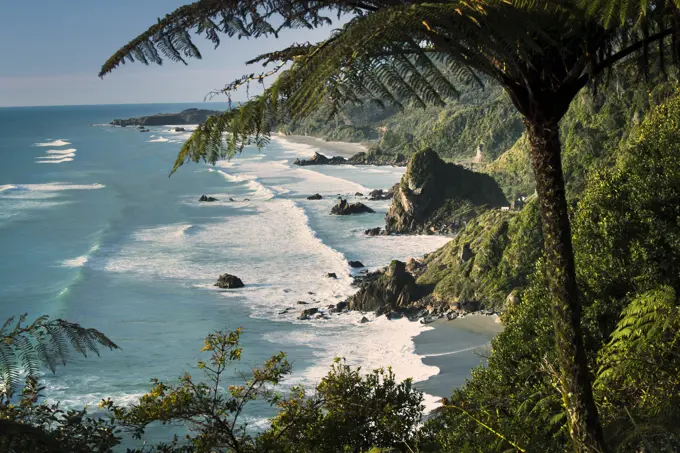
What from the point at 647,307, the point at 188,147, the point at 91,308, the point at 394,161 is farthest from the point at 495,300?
the point at 394,161

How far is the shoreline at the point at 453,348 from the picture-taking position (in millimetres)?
23000

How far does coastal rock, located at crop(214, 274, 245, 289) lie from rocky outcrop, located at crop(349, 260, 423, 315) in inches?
296

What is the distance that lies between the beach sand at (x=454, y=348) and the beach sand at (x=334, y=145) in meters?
85.4

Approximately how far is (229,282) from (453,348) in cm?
1519

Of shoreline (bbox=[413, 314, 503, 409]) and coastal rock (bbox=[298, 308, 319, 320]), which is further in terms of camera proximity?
coastal rock (bbox=[298, 308, 319, 320])

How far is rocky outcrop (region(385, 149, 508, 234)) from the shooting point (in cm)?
5262

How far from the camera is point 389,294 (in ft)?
107

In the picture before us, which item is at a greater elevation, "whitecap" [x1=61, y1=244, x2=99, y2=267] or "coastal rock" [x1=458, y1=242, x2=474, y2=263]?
"coastal rock" [x1=458, y1=242, x2=474, y2=263]

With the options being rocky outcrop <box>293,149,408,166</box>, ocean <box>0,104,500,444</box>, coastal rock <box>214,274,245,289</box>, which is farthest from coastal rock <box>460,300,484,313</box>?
rocky outcrop <box>293,149,408,166</box>

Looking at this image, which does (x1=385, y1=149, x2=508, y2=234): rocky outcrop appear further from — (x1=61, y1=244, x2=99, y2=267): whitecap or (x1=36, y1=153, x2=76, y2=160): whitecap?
(x1=36, y1=153, x2=76, y2=160): whitecap

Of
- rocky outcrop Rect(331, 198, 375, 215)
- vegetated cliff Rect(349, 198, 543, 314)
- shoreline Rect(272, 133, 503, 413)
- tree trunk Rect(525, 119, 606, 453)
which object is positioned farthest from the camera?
rocky outcrop Rect(331, 198, 375, 215)

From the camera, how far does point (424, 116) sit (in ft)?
425

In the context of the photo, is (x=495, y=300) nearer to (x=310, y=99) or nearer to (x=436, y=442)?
(x=436, y=442)

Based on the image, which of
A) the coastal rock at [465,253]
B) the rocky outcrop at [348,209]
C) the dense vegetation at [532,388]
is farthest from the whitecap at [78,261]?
the dense vegetation at [532,388]
